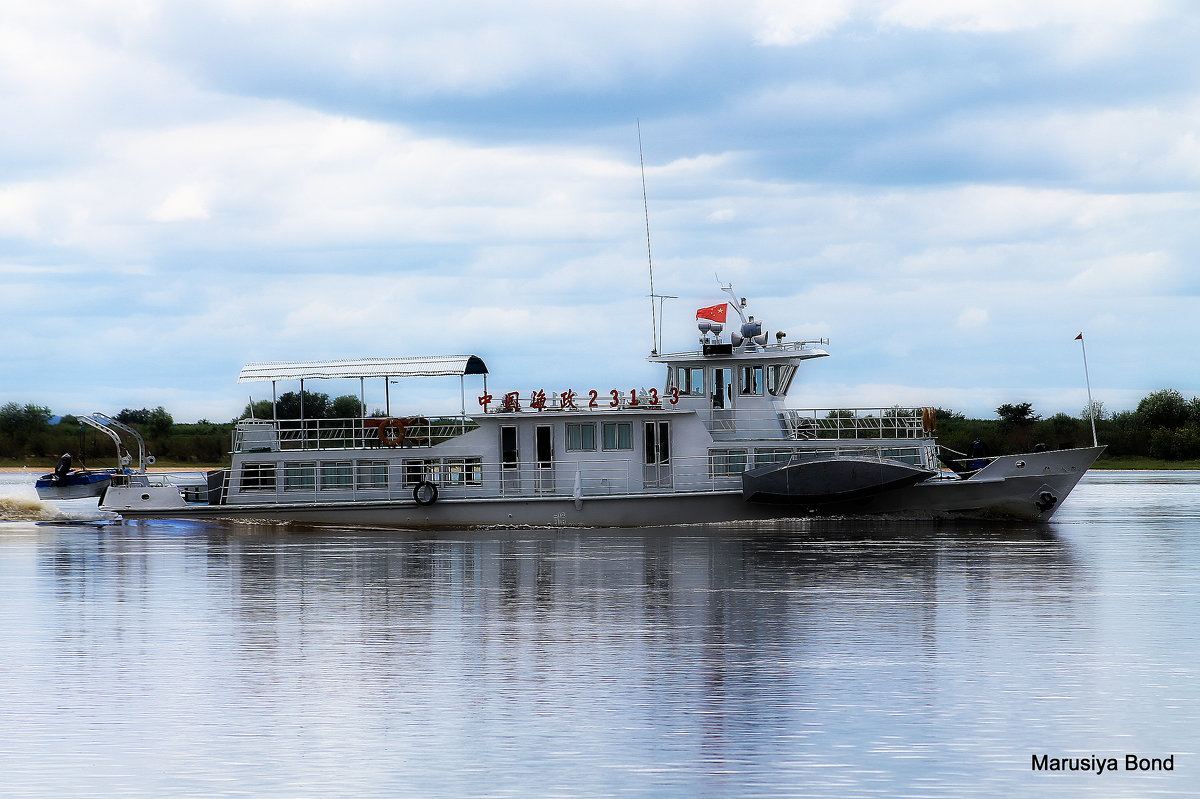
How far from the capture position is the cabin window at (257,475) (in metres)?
35.0

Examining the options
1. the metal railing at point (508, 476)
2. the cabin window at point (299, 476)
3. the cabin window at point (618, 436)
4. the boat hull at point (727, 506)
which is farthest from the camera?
the cabin window at point (299, 476)

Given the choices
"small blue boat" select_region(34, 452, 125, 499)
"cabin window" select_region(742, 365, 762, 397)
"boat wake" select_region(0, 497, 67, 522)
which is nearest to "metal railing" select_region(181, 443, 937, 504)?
"cabin window" select_region(742, 365, 762, 397)

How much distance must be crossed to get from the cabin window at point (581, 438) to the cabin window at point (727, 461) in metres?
3.21

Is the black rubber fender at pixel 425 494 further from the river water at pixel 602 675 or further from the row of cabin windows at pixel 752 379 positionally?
the row of cabin windows at pixel 752 379

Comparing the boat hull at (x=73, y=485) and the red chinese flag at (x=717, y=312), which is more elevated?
the red chinese flag at (x=717, y=312)

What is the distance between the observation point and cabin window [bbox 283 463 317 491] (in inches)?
1373

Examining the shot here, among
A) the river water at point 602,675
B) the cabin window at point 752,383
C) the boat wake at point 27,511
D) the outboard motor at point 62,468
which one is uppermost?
the cabin window at point 752,383

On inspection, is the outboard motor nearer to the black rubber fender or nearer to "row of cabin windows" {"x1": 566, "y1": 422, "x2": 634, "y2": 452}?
the black rubber fender

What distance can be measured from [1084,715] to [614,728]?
4925 millimetres

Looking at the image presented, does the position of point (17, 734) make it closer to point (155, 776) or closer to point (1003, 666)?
point (155, 776)

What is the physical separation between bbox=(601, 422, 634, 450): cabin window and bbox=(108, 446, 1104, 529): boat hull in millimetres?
1528

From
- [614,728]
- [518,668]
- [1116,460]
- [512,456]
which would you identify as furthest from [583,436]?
[1116,460]

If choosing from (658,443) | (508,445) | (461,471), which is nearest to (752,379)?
(658,443)

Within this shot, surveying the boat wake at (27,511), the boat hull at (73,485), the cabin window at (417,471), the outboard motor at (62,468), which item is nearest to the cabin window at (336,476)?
the cabin window at (417,471)
